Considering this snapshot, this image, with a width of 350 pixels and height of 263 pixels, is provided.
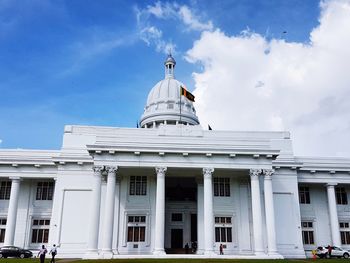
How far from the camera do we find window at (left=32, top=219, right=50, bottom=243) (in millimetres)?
41094

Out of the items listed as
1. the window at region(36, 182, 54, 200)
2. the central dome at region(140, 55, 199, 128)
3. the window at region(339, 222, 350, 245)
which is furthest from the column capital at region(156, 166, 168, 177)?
the window at region(339, 222, 350, 245)

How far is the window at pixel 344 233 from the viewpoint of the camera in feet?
143

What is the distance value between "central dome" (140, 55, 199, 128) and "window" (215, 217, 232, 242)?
74.9 feet

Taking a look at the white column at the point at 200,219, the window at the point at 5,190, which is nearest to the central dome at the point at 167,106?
the white column at the point at 200,219

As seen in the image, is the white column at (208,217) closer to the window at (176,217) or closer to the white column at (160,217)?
Answer: the white column at (160,217)

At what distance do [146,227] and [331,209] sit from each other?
21685mm

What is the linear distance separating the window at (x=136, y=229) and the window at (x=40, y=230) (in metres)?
10.3

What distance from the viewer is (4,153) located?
140 feet

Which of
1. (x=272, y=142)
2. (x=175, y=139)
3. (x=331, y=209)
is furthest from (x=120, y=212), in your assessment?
(x=331, y=209)

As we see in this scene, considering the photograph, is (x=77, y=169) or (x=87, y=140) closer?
(x=77, y=169)

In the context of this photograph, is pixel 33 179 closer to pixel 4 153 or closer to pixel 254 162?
pixel 4 153

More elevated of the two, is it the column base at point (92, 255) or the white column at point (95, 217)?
the white column at point (95, 217)

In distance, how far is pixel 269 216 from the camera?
3494 cm

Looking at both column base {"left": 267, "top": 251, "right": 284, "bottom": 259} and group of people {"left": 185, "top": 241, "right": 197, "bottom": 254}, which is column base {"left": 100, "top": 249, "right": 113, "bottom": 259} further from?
column base {"left": 267, "top": 251, "right": 284, "bottom": 259}
